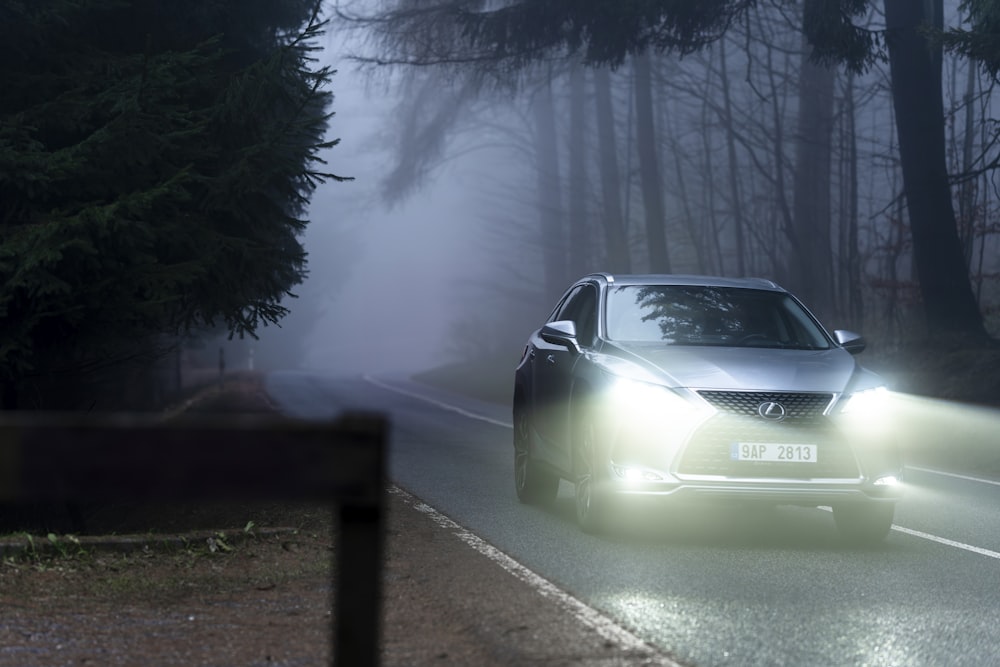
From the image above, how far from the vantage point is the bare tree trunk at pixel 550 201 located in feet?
158

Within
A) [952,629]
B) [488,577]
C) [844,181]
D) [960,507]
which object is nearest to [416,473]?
[960,507]

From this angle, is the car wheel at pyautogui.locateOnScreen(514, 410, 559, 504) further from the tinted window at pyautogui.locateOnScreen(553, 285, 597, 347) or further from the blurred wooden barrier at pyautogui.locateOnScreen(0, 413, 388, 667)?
the blurred wooden barrier at pyautogui.locateOnScreen(0, 413, 388, 667)

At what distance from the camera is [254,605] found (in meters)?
6.90

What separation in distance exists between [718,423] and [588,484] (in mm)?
1133

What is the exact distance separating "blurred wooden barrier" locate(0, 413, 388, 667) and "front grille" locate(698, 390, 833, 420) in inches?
249

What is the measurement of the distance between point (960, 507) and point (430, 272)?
145409mm

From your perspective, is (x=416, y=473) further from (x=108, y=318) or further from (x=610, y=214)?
(x=610, y=214)

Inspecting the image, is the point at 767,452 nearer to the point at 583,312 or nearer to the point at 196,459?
the point at 583,312

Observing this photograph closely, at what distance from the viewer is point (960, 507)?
460 inches

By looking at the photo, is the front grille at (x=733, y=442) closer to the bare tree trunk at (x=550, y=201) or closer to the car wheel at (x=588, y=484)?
the car wheel at (x=588, y=484)

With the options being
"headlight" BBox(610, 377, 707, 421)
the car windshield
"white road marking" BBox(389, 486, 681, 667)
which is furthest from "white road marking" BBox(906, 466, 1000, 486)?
"white road marking" BBox(389, 486, 681, 667)

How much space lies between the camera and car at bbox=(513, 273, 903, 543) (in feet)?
29.3

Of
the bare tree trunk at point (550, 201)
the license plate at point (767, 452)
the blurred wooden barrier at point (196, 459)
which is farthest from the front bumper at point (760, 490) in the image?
the bare tree trunk at point (550, 201)

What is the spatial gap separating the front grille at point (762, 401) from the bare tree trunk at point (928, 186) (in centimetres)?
1347
